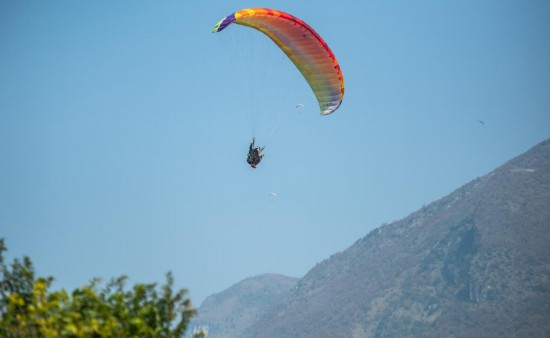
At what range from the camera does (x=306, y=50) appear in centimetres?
5191

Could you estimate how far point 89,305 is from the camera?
2392 centimetres

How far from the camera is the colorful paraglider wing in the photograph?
4841cm

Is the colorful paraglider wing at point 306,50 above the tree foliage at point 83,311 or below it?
above

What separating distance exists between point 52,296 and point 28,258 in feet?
8.42

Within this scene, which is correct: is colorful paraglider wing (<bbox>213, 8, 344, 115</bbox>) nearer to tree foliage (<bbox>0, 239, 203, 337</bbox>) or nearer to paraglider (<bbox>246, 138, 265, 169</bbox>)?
paraglider (<bbox>246, 138, 265, 169</bbox>)

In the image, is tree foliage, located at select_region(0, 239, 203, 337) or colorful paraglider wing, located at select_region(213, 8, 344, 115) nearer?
tree foliage, located at select_region(0, 239, 203, 337)

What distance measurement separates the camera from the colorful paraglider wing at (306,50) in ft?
159

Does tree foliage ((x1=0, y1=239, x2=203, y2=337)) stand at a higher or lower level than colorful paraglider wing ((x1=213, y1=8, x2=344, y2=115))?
lower

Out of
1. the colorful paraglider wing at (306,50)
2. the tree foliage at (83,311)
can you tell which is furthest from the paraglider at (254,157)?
the tree foliage at (83,311)

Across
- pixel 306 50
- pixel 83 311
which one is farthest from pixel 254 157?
pixel 83 311

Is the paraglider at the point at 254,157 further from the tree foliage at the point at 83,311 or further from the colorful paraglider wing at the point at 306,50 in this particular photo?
the tree foliage at the point at 83,311

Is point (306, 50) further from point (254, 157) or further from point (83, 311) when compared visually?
point (83, 311)

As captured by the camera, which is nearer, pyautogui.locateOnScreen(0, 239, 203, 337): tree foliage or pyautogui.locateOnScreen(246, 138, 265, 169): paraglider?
pyautogui.locateOnScreen(0, 239, 203, 337): tree foliage

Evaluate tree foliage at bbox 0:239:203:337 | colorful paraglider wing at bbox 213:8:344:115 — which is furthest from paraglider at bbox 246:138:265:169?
tree foliage at bbox 0:239:203:337
